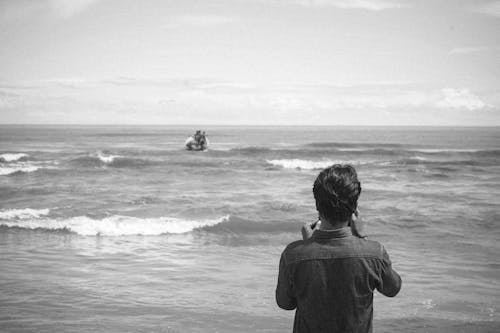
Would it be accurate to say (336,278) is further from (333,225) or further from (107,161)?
(107,161)

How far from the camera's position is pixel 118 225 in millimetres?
12742

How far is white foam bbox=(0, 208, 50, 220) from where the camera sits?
45.0 ft

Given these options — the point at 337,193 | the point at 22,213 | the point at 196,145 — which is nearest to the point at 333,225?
the point at 337,193

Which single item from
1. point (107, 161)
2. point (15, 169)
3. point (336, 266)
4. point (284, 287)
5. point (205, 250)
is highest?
point (336, 266)

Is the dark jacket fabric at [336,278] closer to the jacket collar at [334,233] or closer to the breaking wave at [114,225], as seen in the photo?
the jacket collar at [334,233]

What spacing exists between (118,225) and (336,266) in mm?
11287

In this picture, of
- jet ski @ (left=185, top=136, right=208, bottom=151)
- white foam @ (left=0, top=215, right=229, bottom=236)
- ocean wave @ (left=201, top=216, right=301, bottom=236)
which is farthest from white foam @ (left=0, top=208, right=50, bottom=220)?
jet ski @ (left=185, top=136, right=208, bottom=151)

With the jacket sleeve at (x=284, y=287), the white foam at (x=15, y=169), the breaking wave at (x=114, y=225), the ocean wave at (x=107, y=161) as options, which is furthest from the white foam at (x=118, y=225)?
the ocean wave at (x=107, y=161)

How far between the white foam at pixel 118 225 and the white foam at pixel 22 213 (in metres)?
0.76

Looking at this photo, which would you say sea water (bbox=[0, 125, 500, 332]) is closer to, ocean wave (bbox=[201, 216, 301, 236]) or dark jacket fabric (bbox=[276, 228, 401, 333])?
ocean wave (bbox=[201, 216, 301, 236])

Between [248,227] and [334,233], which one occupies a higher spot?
[334,233]

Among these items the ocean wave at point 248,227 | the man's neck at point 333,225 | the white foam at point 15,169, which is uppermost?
the man's neck at point 333,225

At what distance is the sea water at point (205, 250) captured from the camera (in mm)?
6352

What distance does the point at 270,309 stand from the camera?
6.66 meters
